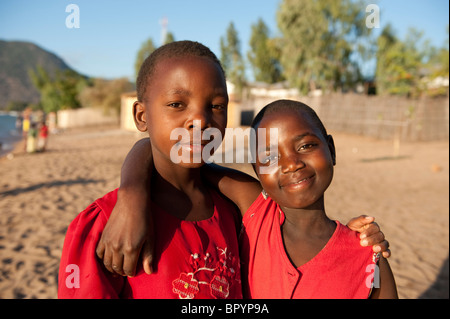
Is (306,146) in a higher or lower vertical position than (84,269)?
higher

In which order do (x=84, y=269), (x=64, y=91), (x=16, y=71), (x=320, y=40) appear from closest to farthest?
1. (x=84, y=269)
2. (x=320, y=40)
3. (x=64, y=91)
4. (x=16, y=71)

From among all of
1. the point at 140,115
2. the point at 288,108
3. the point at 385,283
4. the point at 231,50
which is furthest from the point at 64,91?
the point at 385,283

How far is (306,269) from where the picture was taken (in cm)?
134

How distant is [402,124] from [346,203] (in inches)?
484

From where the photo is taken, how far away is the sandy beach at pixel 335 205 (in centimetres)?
408

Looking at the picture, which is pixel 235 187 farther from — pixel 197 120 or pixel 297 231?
pixel 197 120

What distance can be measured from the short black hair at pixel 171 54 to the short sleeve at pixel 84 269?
20.5 inches

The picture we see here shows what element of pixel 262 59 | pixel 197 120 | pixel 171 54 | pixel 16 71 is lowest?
pixel 197 120

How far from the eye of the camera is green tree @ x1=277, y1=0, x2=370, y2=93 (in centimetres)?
2372

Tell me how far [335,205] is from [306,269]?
587cm

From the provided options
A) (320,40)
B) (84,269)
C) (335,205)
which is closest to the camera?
(84,269)
